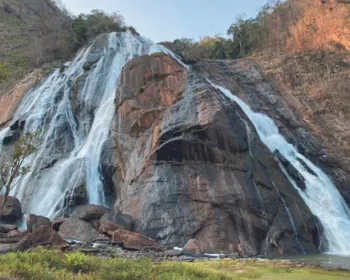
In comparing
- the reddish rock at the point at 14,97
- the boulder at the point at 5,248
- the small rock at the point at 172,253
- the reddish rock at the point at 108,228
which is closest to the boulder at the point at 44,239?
the boulder at the point at 5,248

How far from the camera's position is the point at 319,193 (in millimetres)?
29953

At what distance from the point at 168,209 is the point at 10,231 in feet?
29.5

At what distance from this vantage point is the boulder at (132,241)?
70.5 ft

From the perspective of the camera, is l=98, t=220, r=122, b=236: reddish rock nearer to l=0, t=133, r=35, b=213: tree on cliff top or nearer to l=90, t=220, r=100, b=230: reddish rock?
l=90, t=220, r=100, b=230: reddish rock

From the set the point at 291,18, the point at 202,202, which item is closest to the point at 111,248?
the point at 202,202

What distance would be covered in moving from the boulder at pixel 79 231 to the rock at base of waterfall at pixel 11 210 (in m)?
6.53

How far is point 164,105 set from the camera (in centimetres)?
3219

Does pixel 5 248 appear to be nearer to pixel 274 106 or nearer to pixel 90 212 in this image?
pixel 90 212

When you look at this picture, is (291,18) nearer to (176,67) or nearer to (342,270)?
(176,67)

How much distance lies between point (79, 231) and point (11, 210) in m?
7.76

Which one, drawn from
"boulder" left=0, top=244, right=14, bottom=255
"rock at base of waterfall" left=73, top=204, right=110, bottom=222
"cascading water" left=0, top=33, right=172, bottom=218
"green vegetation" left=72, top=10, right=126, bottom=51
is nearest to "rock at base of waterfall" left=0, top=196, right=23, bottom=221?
"cascading water" left=0, top=33, right=172, bottom=218

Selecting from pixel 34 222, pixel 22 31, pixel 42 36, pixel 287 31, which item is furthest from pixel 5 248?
pixel 22 31

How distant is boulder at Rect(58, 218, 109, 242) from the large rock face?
2816 millimetres

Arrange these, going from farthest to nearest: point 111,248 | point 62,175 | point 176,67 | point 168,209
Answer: point 176,67, point 62,175, point 168,209, point 111,248
